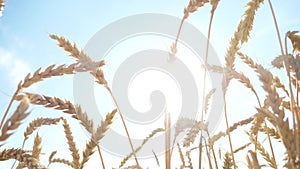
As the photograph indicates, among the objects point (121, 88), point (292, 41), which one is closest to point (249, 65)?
point (292, 41)

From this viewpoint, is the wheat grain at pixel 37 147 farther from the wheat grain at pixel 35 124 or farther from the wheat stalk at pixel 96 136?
the wheat stalk at pixel 96 136

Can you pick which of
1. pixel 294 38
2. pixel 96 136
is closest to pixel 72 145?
pixel 96 136

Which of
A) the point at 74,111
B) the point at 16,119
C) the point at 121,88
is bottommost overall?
the point at 16,119

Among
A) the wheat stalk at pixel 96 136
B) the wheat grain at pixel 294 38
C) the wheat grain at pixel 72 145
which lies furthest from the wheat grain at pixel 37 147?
the wheat grain at pixel 294 38

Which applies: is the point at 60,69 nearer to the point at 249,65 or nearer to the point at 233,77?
the point at 233,77

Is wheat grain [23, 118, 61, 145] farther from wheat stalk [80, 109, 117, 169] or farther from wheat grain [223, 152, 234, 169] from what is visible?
wheat grain [223, 152, 234, 169]

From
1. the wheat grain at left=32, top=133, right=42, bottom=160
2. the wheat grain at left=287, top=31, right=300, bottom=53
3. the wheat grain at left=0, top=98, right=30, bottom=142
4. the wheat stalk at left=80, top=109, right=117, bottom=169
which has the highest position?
the wheat grain at left=287, top=31, right=300, bottom=53

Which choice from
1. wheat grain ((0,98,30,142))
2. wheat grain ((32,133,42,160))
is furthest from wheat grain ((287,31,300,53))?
wheat grain ((32,133,42,160))

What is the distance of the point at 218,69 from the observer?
91.7 inches

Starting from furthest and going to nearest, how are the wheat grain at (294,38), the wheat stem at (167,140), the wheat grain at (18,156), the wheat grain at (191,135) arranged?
the wheat grain at (191,135) < the wheat grain at (294,38) < the wheat stem at (167,140) < the wheat grain at (18,156)

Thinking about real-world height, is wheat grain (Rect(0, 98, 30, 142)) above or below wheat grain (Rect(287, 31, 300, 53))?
below

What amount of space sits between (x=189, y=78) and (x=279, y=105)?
17.2 ft

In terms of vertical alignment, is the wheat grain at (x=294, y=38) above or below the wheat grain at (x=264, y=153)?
above

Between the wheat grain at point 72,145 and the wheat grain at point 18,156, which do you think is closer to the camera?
the wheat grain at point 18,156
